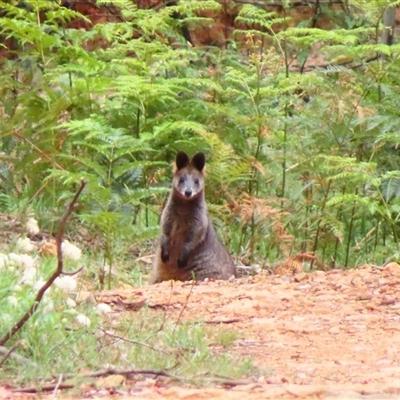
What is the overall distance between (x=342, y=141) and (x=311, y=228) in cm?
87

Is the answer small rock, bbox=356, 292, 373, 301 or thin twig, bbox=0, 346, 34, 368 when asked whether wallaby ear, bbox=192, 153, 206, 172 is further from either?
thin twig, bbox=0, 346, 34, 368

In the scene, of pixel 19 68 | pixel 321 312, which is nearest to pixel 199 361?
pixel 321 312

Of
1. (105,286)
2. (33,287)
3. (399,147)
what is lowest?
(105,286)

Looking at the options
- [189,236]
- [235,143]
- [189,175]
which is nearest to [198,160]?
[189,175]

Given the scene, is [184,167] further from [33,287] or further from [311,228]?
[33,287]

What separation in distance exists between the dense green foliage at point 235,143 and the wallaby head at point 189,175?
0.19 metres

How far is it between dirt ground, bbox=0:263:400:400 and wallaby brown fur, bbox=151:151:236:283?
1405 millimetres

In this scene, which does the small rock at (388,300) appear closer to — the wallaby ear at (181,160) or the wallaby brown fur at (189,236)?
the wallaby brown fur at (189,236)

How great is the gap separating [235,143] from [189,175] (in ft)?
3.36

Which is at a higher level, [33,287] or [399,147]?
[33,287]

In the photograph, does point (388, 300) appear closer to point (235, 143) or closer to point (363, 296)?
point (363, 296)

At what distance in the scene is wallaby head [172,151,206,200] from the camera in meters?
8.74

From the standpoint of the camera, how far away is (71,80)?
1002cm

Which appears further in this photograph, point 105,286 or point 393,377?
point 105,286
